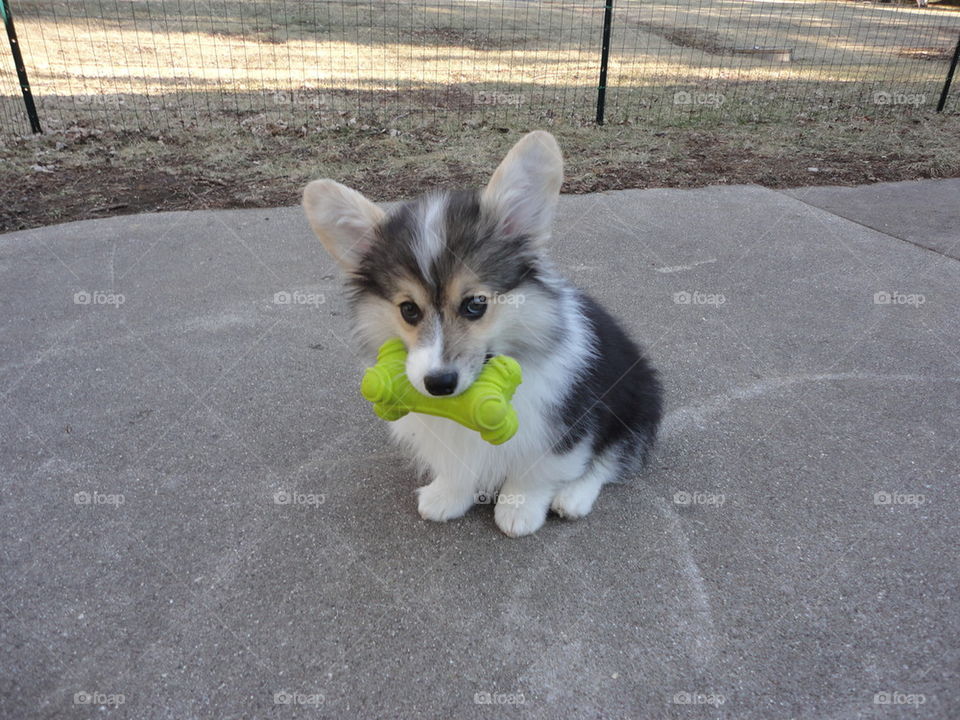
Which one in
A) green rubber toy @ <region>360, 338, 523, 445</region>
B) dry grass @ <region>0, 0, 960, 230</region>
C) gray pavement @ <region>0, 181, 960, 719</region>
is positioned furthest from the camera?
dry grass @ <region>0, 0, 960, 230</region>

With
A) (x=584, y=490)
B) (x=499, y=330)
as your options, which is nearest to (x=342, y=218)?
(x=499, y=330)

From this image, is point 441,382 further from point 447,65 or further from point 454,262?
point 447,65

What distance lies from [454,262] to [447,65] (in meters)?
11.9

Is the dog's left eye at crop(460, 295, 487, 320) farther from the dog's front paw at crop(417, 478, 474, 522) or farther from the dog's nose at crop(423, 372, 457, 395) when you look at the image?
the dog's front paw at crop(417, 478, 474, 522)

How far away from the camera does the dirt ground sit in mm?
6520

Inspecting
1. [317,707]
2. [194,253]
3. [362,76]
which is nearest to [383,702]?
[317,707]

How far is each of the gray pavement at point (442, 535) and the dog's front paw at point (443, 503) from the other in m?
0.05

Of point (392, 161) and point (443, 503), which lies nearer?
A: point (443, 503)

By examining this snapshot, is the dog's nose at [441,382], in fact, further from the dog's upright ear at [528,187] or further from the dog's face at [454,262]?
the dog's upright ear at [528,187]

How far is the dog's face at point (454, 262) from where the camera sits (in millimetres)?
2215

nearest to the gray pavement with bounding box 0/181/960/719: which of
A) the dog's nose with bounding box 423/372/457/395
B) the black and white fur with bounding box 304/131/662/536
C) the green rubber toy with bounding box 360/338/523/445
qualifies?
the black and white fur with bounding box 304/131/662/536

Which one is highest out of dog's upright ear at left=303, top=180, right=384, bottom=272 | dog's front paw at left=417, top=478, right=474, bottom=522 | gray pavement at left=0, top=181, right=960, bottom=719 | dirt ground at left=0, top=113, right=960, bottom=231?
dog's upright ear at left=303, top=180, right=384, bottom=272

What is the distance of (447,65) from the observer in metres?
12.8

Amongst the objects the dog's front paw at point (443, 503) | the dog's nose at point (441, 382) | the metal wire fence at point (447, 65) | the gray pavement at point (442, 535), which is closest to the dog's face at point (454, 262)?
the dog's nose at point (441, 382)
